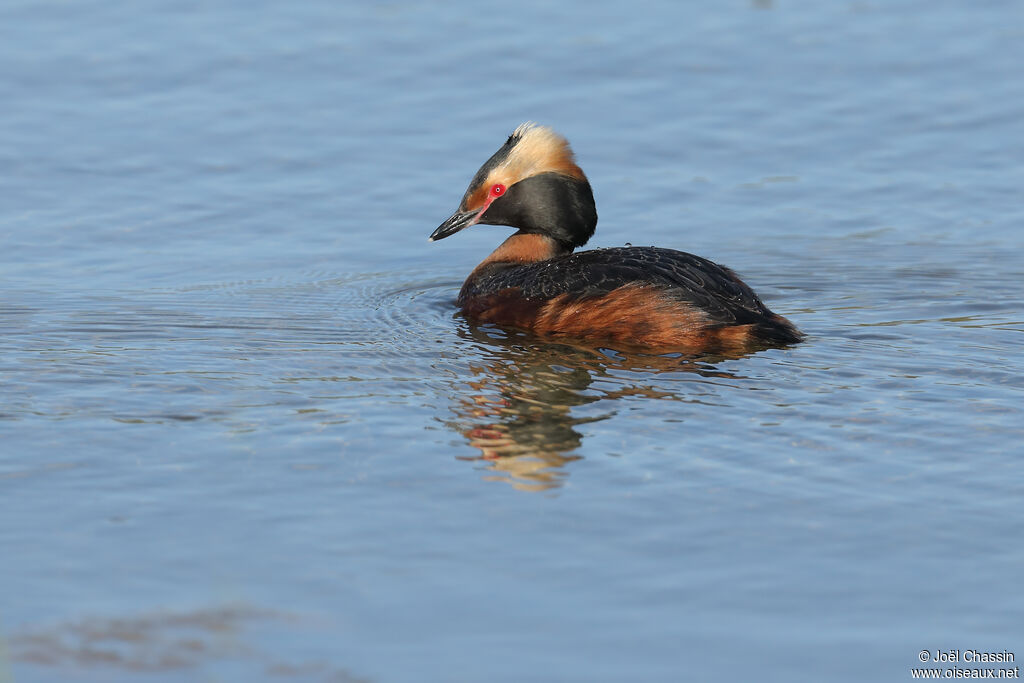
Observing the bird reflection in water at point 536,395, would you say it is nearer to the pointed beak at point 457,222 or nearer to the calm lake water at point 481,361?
the calm lake water at point 481,361

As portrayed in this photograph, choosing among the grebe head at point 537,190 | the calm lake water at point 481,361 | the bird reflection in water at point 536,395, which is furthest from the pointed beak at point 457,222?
the bird reflection in water at point 536,395

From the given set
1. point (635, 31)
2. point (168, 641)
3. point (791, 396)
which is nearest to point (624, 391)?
point (791, 396)

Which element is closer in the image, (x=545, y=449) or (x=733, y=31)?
(x=545, y=449)

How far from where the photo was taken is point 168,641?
198 inches

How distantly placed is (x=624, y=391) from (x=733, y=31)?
8939mm

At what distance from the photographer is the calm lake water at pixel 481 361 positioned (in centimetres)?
529

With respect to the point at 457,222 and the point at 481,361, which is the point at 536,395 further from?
the point at 457,222

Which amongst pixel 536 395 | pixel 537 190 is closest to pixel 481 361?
pixel 536 395

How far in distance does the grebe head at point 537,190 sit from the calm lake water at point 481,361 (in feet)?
2.52

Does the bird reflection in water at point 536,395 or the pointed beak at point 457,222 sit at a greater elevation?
the pointed beak at point 457,222

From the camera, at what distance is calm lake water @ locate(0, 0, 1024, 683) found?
17.4 feet

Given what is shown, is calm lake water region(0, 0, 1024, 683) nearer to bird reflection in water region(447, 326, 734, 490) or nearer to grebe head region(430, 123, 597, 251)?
bird reflection in water region(447, 326, 734, 490)

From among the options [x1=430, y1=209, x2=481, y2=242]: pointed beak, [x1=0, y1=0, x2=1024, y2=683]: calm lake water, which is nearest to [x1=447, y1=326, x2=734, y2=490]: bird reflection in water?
[x1=0, y1=0, x2=1024, y2=683]: calm lake water

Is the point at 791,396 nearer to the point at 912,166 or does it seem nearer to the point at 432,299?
the point at 432,299
